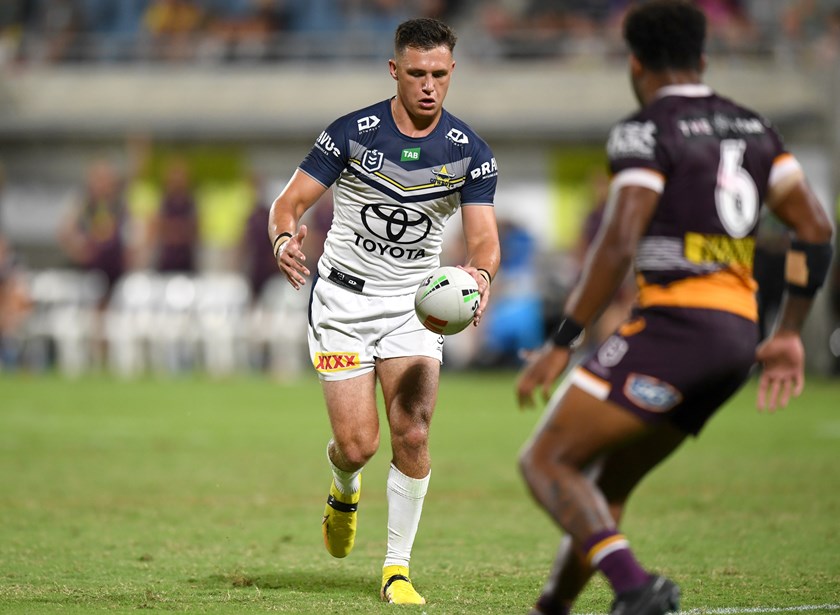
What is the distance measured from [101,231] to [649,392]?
18.9 metres

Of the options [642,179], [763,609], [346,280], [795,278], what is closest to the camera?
[642,179]

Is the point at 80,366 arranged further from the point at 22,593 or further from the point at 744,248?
the point at 744,248

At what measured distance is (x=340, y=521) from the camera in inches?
299

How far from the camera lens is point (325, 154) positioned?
7242 millimetres

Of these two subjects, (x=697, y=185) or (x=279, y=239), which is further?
(x=279, y=239)

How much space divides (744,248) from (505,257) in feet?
56.3

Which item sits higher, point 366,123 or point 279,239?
→ point 366,123

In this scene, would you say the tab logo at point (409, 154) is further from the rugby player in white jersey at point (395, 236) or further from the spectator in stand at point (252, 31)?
the spectator in stand at point (252, 31)

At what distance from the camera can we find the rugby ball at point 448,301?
6715 millimetres

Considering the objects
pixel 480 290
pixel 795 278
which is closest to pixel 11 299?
pixel 480 290

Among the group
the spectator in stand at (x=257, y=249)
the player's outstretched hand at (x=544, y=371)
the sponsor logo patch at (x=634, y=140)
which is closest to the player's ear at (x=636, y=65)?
the sponsor logo patch at (x=634, y=140)

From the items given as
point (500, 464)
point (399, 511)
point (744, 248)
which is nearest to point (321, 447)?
point (500, 464)

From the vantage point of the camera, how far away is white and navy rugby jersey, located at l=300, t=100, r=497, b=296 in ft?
23.7

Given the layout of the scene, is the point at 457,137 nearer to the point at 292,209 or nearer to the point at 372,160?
the point at 372,160
